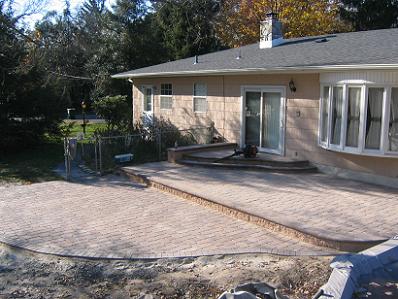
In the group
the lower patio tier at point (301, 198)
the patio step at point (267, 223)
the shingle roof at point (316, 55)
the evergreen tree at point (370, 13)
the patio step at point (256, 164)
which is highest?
the evergreen tree at point (370, 13)

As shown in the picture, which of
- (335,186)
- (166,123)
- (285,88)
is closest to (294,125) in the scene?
(285,88)

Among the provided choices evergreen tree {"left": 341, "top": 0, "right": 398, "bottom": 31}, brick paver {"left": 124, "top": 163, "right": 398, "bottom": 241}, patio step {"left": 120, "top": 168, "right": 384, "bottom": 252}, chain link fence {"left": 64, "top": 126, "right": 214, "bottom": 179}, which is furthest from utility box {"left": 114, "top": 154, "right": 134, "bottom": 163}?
evergreen tree {"left": 341, "top": 0, "right": 398, "bottom": 31}

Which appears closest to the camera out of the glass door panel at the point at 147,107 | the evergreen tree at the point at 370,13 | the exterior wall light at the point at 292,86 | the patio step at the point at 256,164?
the patio step at the point at 256,164

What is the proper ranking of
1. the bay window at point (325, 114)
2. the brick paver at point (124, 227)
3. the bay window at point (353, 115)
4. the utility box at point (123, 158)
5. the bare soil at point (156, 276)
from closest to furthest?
the bare soil at point (156, 276)
the brick paver at point (124, 227)
the bay window at point (353, 115)
the bay window at point (325, 114)
the utility box at point (123, 158)

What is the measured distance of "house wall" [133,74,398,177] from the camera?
34.7ft

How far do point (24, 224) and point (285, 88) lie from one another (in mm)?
7639

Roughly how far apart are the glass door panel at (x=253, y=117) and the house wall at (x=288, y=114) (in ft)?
1.04

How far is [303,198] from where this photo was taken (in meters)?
8.95

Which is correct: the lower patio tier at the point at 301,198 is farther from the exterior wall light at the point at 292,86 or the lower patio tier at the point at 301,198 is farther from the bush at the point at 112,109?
the bush at the point at 112,109

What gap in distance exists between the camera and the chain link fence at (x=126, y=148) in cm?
1255

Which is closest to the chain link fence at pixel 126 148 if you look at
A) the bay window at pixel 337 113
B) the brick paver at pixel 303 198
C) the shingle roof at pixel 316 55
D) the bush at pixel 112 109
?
the brick paver at pixel 303 198

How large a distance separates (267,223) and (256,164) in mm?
4551

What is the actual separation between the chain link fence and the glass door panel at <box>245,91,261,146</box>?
174cm

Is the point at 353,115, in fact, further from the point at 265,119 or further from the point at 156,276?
the point at 156,276
